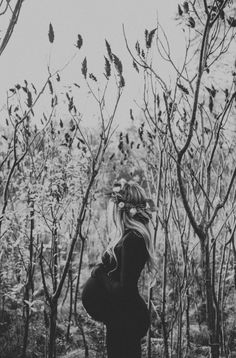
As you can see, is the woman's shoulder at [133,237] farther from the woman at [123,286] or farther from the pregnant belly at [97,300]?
the pregnant belly at [97,300]

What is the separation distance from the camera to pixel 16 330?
534 centimetres

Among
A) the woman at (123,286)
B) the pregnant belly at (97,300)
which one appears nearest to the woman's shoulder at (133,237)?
the woman at (123,286)

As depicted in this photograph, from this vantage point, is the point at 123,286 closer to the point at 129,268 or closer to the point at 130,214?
the point at 129,268

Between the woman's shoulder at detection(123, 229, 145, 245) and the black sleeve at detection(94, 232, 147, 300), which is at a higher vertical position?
the woman's shoulder at detection(123, 229, 145, 245)

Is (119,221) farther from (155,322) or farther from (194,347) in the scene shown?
(155,322)

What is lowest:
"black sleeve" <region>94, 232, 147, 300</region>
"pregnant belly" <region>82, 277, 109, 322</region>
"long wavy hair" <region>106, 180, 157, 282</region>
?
"pregnant belly" <region>82, 277, 109, 322</region>

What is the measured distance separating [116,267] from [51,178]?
2.07 metres

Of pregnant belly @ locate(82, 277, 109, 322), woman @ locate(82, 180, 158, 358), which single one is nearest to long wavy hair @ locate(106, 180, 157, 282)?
woman @ locate(82, 180, 158, 358)

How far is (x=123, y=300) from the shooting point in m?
1.82

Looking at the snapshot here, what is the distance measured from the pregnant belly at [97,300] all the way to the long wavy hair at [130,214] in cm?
20

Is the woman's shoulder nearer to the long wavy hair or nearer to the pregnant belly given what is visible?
the long wavy hair

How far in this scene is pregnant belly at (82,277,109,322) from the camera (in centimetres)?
188

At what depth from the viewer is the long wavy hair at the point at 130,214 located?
1.95 meters

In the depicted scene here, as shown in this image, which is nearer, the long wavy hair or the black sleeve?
the black sleeve
